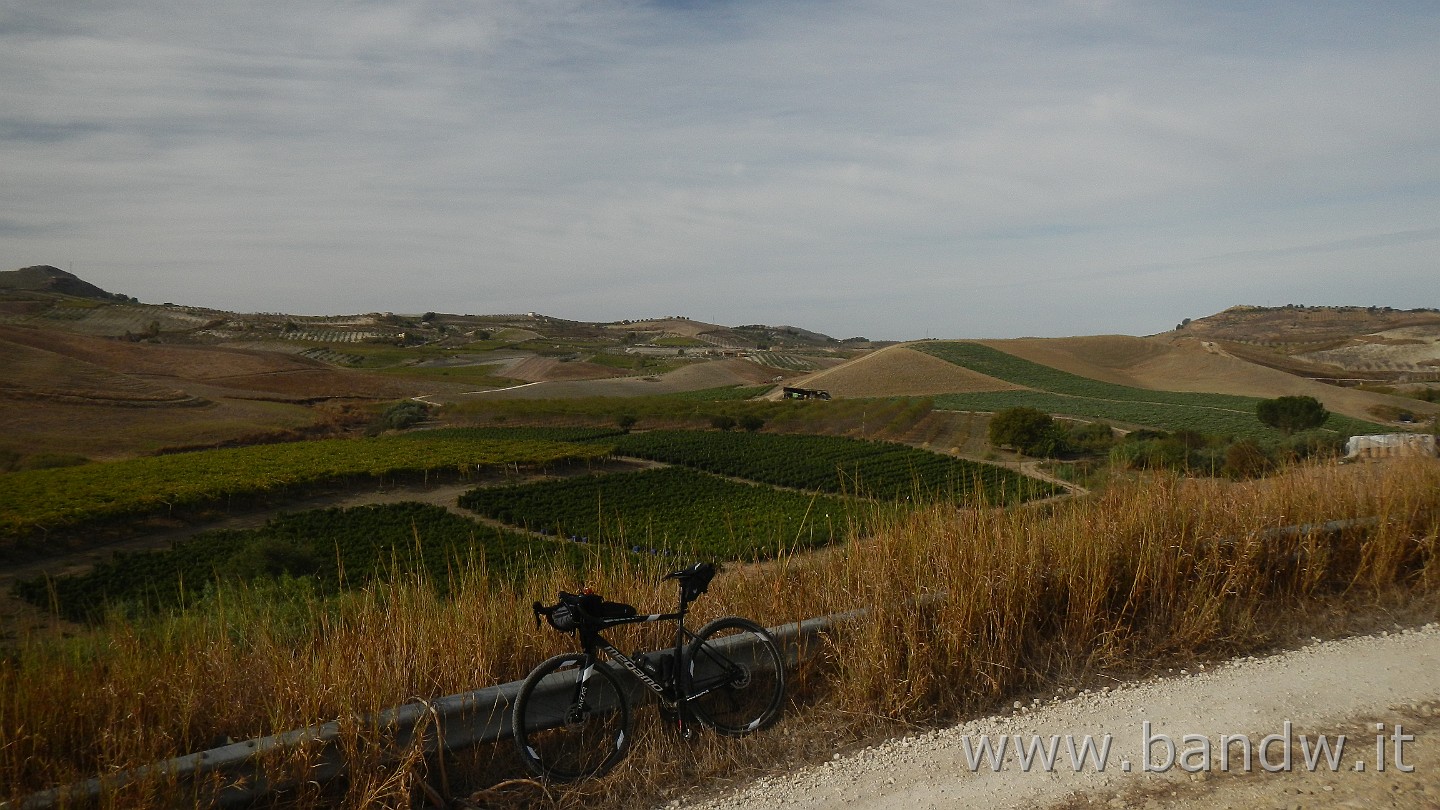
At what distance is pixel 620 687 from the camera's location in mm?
3586

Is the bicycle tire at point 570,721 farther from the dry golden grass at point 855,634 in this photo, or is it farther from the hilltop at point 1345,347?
the hilltop at point 1345,347

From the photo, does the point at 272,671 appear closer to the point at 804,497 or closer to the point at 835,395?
the point at 804,497

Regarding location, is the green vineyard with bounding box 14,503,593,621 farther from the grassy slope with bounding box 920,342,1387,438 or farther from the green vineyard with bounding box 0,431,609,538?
the grassy slope with bounding box 920,342,1387,438

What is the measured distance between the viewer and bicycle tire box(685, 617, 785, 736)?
3807 millimetres

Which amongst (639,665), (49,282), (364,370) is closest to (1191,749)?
(639,665)

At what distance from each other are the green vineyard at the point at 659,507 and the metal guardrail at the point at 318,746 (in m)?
15.5

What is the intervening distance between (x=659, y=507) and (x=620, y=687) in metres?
24.0

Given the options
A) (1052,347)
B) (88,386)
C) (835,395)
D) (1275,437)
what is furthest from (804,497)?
(1052,347)

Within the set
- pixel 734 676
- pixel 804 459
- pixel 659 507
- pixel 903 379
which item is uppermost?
pixel 903 379

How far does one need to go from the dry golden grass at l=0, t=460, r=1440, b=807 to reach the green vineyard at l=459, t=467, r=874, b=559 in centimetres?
1402

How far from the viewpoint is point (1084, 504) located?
19.5 feet

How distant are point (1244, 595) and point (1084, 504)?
46.5 inches

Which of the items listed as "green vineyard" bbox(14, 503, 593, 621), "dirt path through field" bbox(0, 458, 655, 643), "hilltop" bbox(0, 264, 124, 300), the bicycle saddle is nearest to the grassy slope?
"dirt path through field" bbox(0, 458, 655, 643)

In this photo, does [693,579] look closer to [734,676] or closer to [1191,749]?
[734,676]
